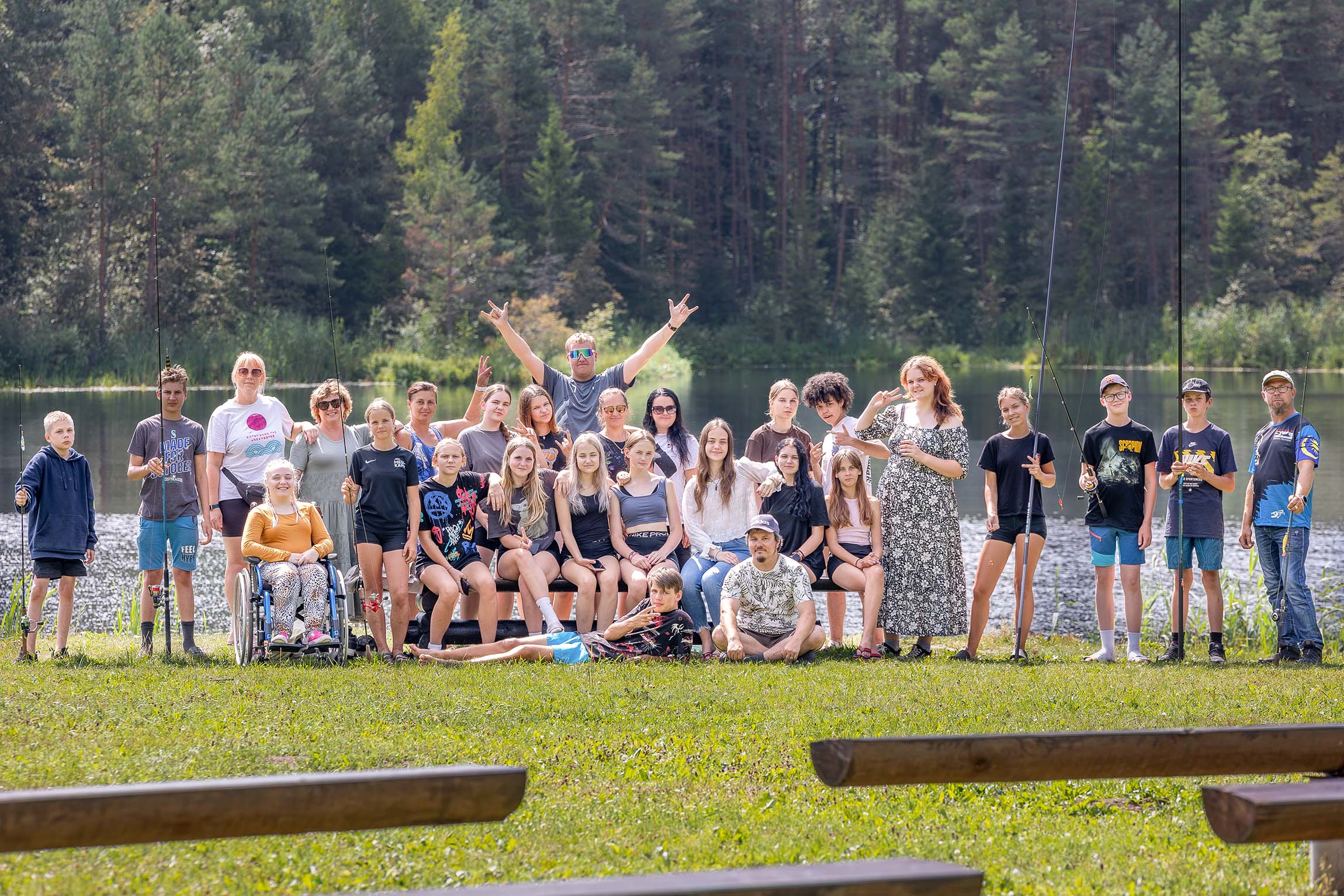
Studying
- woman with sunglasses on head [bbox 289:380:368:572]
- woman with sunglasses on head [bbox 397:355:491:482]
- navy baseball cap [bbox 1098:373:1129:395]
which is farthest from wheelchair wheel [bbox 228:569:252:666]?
navy baseball cap [bbox 1098:373:1129:395]

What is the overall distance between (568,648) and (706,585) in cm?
96

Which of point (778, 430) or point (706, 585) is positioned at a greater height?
point (778, 430)

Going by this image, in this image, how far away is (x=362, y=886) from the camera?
166 inches

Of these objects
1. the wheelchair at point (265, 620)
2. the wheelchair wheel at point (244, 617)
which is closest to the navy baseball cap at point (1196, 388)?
the wheelchair at point (265, 620)

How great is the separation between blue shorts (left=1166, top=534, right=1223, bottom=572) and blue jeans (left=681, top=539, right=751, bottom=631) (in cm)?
231

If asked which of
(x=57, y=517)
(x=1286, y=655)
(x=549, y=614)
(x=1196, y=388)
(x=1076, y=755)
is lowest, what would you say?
(x=1286, y=655)

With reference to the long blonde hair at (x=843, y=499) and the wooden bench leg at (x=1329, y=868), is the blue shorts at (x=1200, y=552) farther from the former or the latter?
the wooden bench leg at (x=1329, y=868)

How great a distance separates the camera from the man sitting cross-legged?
8.07 metres

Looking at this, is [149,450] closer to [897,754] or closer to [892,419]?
[892,419]

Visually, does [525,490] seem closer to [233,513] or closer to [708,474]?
[708,474]

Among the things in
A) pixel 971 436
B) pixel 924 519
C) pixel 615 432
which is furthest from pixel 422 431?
pixel 971 436

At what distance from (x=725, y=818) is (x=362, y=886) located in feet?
3.95

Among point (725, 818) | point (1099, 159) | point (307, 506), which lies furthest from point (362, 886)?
point (1099, 159)

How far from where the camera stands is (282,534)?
8.09 m
